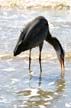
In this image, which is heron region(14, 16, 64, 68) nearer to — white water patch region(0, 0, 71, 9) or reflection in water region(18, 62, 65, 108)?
reflection in water region(18, 62, 65, 108)

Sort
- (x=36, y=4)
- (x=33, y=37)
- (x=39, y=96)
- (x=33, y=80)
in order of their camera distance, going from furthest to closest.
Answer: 1. (x=36, y=4)
2. (x=33, y=37)
3. (x=33, y=80)
4. (x=39, y=96)

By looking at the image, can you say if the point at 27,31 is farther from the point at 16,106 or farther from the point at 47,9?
the point at 47,9

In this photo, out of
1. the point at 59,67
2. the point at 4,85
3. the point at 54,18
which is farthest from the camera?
the point at 54,18

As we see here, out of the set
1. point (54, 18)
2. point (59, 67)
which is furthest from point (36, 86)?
point (54, 18)

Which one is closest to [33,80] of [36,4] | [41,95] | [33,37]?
[33,37]

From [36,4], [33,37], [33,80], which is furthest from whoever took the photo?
[36,4]

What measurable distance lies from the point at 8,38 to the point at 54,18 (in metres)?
5.60

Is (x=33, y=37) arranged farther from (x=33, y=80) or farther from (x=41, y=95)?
(x=41, y=95)

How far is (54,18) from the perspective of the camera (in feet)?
62.3

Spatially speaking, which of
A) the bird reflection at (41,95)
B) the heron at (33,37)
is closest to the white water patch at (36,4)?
the heron at (33,37)

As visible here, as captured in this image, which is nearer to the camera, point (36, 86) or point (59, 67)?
point (36, 86)

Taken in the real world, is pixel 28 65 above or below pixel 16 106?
below

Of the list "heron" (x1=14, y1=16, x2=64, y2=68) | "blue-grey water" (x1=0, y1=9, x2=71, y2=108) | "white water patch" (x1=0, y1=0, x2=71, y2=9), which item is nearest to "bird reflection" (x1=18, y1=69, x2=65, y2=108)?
"blue-grey water" (x1=0, y1=9, x2=71, y2=108)

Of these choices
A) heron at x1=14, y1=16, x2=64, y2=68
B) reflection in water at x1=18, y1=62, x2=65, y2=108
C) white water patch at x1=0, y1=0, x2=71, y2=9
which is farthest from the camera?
white water patch at x1=0, y1=0, x2=71, y2=9
